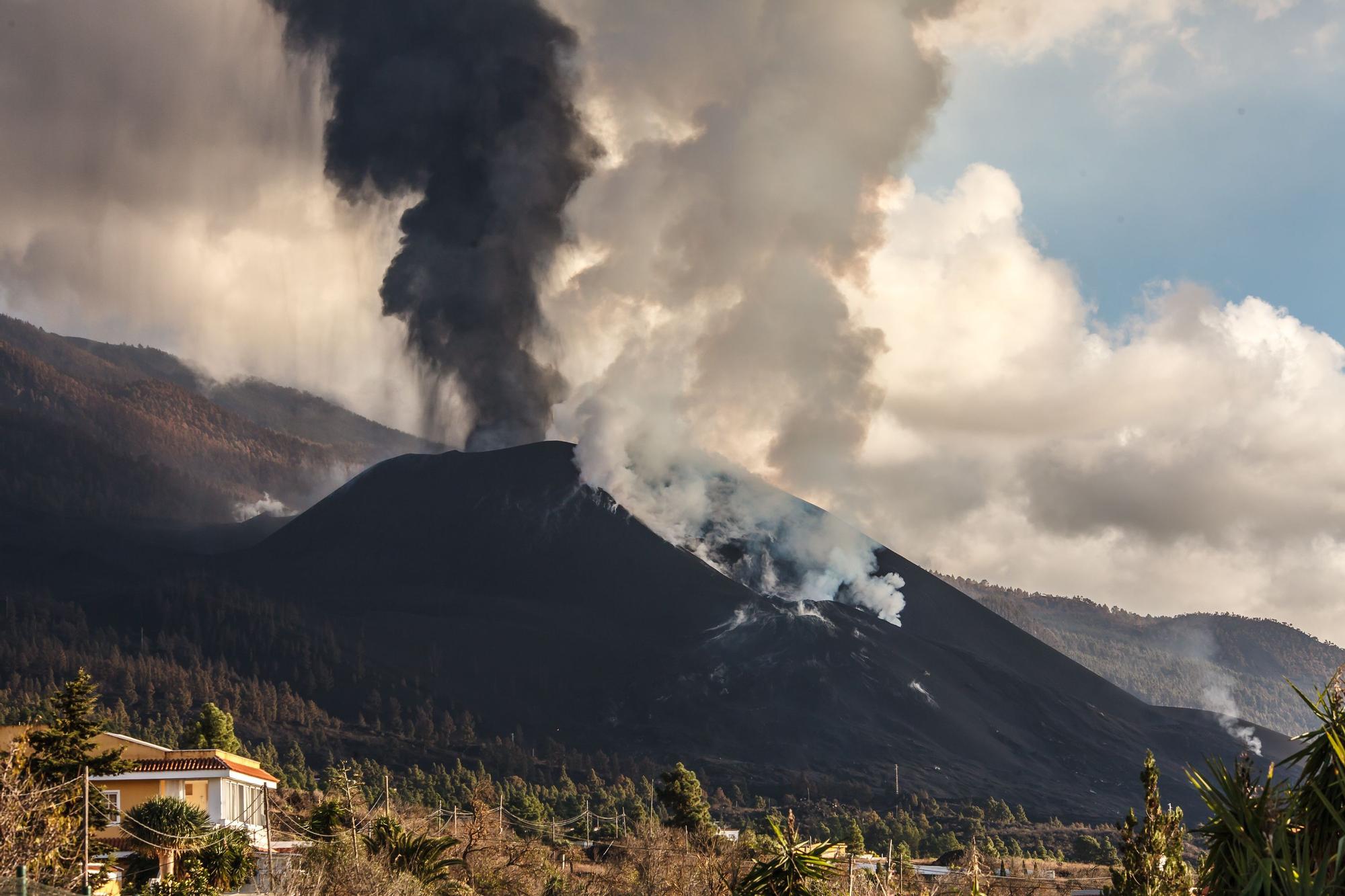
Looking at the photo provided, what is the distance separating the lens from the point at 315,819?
215 feet

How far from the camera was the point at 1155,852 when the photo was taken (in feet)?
125

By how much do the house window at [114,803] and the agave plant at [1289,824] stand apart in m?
44.2

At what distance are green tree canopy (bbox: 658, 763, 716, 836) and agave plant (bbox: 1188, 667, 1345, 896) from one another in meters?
72.4

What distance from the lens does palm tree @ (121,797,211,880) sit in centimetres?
5297

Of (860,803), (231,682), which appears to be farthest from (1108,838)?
(231,682)

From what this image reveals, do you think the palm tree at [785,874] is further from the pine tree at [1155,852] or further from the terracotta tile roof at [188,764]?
the terracotta tile roof at [188,764]

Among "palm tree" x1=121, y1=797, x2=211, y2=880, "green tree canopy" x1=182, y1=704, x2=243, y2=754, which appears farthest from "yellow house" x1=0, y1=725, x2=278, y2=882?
"green tree canopy" x1=182, y1=704, x2=243, y2=754

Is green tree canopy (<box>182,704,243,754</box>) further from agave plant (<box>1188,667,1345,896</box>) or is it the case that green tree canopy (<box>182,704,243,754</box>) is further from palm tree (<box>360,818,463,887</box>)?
agave plant (<box>1188,667,1345,896</box>)

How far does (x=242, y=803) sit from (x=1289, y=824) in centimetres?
5576

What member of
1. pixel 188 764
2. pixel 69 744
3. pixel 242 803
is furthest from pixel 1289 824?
pixel 242 803

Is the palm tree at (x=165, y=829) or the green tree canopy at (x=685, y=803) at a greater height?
the green tree canopy at (x=685, y=803)

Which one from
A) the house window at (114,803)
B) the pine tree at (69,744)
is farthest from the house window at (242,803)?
the pine tree at (69,744)

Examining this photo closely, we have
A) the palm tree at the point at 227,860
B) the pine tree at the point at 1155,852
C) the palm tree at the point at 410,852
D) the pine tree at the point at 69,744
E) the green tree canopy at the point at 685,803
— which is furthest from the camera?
the green tree canopy at the point at 685,803

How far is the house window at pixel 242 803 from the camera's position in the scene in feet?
207
